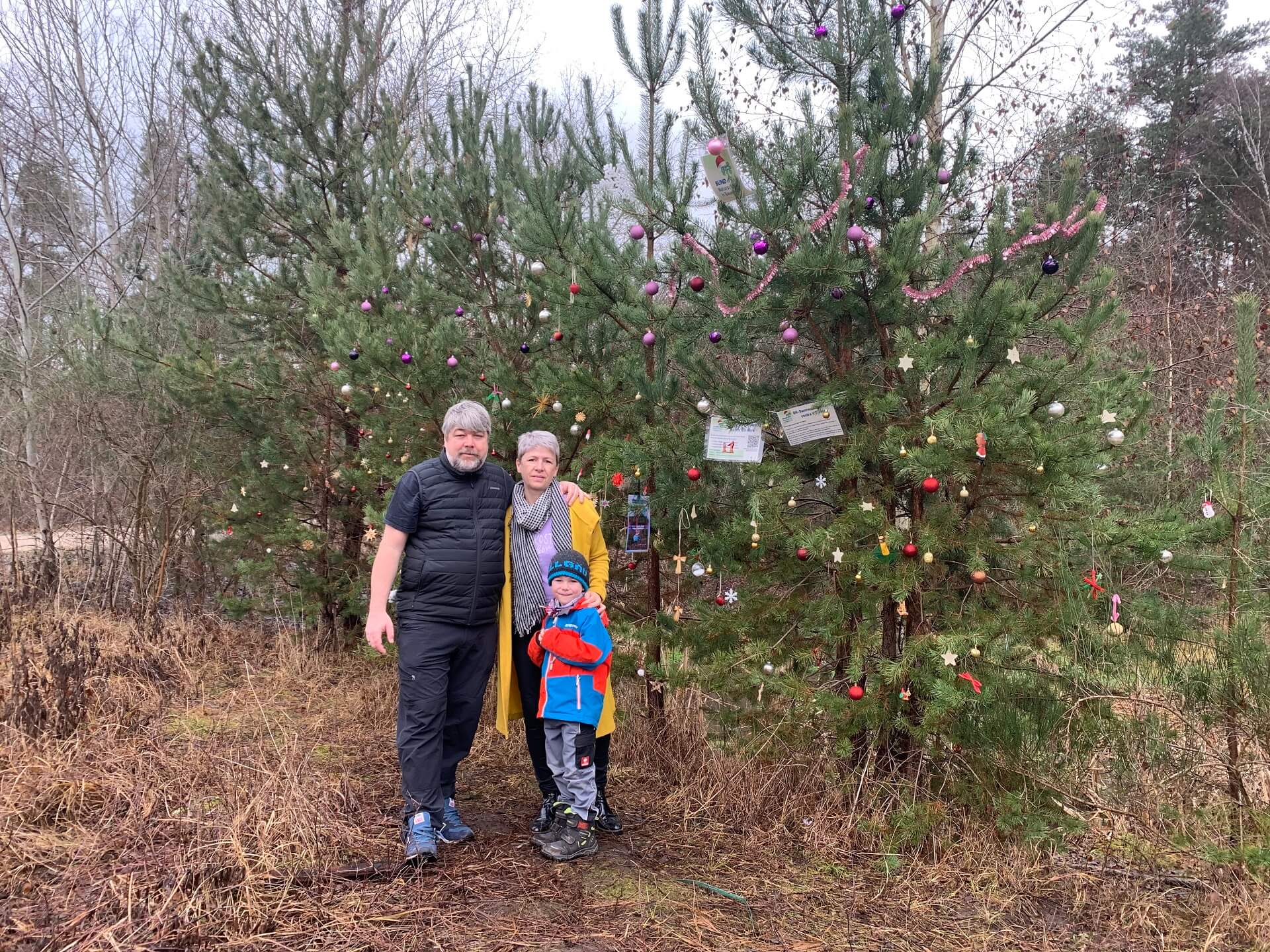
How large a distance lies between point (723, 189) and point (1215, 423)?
2153 mm

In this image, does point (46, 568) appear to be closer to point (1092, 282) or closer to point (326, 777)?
point (326, 777)

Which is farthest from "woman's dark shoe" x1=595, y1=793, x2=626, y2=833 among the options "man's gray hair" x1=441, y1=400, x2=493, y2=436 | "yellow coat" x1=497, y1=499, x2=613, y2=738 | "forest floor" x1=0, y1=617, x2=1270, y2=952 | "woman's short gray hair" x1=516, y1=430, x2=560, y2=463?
"man's gray hair" x1=441, y1=400, x2=493, y2=436

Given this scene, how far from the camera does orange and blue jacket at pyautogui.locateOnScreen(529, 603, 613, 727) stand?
3182 millimetres

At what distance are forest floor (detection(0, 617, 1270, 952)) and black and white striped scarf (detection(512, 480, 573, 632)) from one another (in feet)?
3.42

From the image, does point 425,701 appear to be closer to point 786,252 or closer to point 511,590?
point 511,590

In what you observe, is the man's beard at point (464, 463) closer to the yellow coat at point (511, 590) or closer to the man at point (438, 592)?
the man at point (438, 592)

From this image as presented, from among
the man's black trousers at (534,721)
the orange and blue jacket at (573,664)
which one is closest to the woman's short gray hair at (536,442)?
the orange and blue jacket at (573,664)

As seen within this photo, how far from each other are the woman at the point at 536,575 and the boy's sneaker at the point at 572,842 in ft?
0.53

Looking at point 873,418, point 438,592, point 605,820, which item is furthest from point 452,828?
point 873,418

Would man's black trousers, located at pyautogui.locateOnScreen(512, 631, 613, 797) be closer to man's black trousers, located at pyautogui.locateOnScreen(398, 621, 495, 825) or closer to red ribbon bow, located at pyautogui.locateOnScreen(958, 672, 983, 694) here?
man's black trousers, located at pyautogui.locateOnScreen(398, 621, 495, 825)

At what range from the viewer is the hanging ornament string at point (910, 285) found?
299cm

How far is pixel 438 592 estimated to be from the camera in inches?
129

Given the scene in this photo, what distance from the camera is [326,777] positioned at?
13.1 ft

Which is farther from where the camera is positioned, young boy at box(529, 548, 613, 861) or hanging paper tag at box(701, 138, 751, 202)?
hanging paper tag at box(701, 138, 751, 202)
